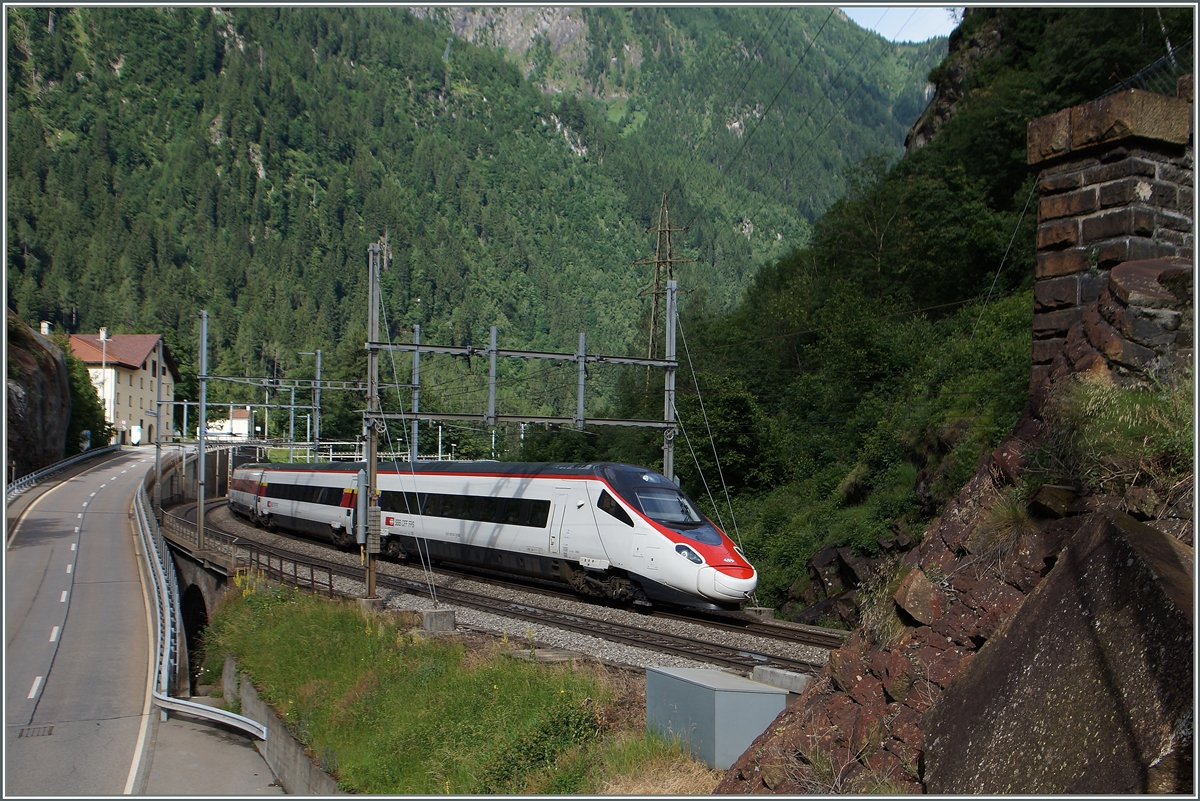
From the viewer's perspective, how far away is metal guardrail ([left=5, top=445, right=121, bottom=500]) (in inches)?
2009

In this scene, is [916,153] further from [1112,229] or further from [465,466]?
[1112,229]

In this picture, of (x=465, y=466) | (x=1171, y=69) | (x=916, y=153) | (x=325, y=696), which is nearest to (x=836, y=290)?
(x=916, y=153)

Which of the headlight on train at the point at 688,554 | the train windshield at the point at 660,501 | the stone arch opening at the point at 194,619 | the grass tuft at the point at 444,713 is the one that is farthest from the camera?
the stone arch opening at the point at 194,619

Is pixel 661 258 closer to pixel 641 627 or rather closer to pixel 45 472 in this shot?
pixel 641 627

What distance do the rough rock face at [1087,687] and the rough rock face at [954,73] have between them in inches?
1557

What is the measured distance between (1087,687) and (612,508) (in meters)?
14.0

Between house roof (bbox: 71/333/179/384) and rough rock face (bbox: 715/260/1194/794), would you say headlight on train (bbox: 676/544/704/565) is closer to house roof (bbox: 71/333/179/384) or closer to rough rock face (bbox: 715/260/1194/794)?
rough rock face (bbox: 715/260/1194/794)

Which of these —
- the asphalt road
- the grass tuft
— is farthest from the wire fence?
the asphalt road

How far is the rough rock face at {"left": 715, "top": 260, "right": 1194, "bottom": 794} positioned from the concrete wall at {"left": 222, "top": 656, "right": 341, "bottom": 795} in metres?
9.46

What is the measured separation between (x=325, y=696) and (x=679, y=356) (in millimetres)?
33796

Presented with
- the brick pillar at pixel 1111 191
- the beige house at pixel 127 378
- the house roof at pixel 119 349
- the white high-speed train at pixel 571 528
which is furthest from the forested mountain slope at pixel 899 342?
the house roof at pixel 119 349

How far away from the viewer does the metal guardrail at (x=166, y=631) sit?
62.1ft

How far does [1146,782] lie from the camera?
3.46m

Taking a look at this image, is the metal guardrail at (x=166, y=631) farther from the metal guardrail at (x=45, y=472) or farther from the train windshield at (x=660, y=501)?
the metal guardrail at (x=45, y=472)
